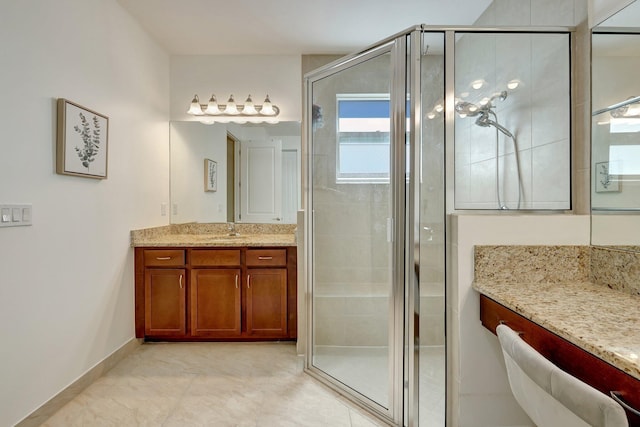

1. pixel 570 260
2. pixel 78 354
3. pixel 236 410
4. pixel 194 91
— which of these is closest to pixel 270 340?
pixel 236 410

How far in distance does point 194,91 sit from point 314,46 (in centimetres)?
125

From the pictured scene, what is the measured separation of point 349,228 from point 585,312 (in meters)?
1.44

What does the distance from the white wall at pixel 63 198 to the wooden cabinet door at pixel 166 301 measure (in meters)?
0.15

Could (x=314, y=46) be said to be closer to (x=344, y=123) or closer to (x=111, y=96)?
(x=344, y=123)

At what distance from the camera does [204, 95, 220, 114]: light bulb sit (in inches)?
128

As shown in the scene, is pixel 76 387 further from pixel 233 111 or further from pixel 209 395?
pixel 233 111

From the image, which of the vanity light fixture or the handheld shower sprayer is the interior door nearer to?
the vanity light fixture

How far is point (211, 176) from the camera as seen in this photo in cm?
330

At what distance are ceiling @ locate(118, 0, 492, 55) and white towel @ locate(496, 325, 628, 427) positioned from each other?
7.70ft

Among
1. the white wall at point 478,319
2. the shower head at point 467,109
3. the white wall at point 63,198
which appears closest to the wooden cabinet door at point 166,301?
the white wall at point 63,198

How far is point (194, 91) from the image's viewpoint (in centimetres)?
332

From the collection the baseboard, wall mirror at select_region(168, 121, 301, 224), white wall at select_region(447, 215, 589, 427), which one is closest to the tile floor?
the baseboard

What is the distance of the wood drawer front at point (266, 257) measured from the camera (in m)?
2.76

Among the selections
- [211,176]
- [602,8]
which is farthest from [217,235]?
[602,8]
